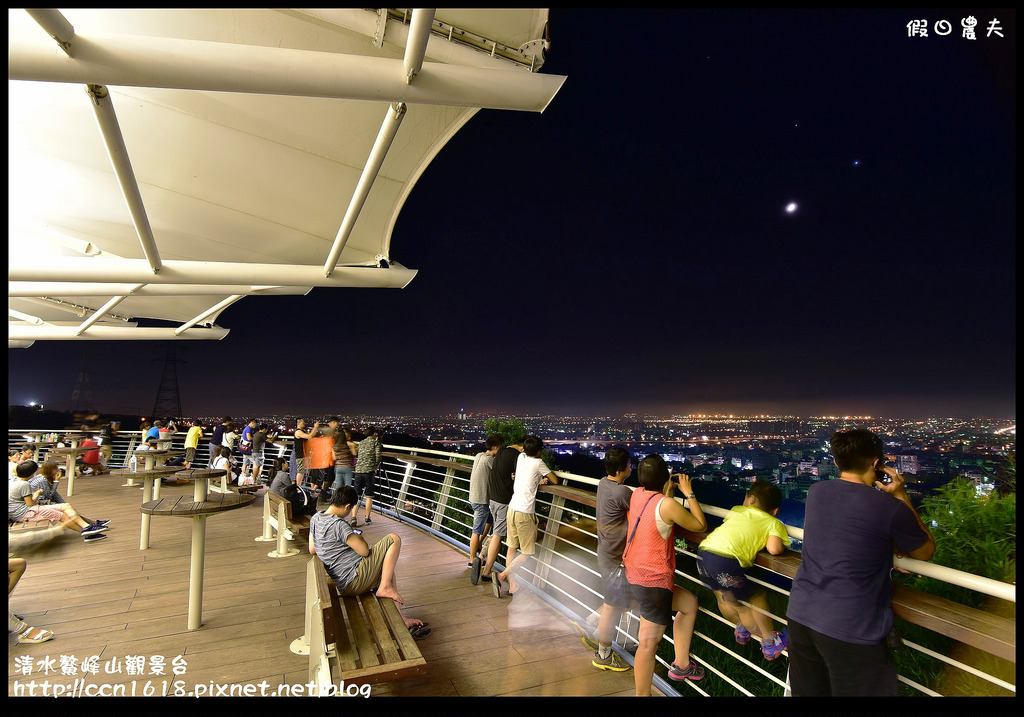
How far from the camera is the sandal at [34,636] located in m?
3.38

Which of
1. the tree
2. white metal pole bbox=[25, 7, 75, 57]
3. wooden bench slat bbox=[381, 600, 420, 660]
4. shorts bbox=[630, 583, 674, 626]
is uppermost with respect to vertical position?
white metal pole bbox=[25, 7, 75, 57]

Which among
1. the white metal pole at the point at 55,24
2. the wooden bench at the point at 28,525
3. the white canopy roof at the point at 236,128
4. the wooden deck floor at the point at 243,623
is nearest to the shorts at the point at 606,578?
the wooden deck floor at the point at 243,623

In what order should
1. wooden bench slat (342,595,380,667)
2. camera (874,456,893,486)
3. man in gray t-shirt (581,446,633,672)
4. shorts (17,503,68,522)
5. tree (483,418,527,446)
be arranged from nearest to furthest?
1. camera (874,456,893,486)
2. wooden bench slat (342,595,380,667)
3. man in gray t-shirt (581,446,633,672)
4. shorts (17,503,68,522)
5. tree (483,418,527,446)

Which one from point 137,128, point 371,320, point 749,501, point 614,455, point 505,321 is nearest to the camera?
Answer: point 749,501

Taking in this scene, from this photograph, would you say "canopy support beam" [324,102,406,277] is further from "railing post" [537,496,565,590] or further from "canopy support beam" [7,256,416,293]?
"railing post" [537,496,565,590]

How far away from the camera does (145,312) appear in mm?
10875

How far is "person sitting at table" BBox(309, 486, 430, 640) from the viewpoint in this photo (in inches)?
129

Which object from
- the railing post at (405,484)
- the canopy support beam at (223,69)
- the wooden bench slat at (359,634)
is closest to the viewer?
the wooden bench slat at (359,634)

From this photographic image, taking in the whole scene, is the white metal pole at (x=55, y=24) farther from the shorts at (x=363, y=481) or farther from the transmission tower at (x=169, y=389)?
the transmission tower at (x=169, y=389)

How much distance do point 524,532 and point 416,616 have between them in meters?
1.04

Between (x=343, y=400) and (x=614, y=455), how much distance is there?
37298 millimetres

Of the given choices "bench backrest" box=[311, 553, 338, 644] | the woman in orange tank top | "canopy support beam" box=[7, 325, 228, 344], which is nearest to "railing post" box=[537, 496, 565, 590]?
the woman in orange tank top

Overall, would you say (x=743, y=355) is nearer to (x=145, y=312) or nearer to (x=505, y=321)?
(x=505, y=321)
